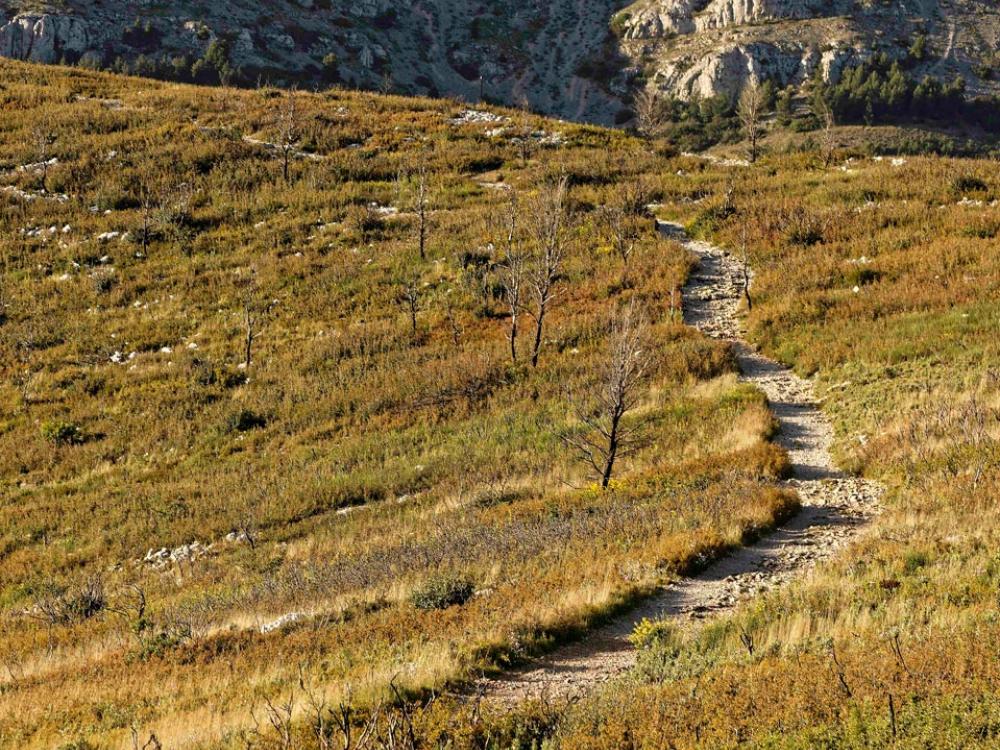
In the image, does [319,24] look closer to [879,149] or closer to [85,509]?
[879,149]

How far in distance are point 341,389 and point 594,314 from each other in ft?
27.8

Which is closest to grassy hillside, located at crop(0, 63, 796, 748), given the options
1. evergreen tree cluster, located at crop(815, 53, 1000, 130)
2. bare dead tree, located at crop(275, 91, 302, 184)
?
bare dead tree, located at crop(275, 91, 302, 184)

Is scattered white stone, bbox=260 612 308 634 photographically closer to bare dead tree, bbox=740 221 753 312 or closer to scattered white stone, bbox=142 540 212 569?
scattered white stone, bbox=142 540 212 569

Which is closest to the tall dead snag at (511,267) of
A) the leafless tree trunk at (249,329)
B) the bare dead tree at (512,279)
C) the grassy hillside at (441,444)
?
the bare dead tree at (512,279)

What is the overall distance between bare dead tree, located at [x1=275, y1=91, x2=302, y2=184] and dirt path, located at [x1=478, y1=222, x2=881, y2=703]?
28.8 metres

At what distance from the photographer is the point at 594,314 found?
23.8 meters

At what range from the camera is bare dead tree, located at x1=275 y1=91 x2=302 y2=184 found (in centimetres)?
3900

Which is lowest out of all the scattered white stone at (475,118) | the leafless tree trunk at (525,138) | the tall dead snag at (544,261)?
the tall dead snag at (544,261)

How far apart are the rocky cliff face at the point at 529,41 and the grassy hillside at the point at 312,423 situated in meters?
55.7

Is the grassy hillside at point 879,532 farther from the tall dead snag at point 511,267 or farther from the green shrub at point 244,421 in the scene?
the green shrub at point 244,421

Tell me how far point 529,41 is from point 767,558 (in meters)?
127

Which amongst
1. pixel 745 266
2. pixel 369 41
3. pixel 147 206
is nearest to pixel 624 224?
pixel 745 266

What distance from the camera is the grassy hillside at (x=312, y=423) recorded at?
8.90m

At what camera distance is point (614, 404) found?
559 inches
